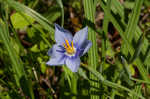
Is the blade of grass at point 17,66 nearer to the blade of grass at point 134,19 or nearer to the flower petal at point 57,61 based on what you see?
the flower petal at point 57,61

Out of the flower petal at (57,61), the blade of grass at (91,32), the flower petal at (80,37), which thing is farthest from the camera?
the blade of grass at (91,32)

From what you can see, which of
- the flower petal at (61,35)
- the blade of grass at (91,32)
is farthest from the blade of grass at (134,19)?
the flower petal at (61,35)

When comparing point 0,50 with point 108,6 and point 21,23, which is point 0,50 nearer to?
point 21,23

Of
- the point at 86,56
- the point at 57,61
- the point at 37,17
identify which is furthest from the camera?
the point at 86,56

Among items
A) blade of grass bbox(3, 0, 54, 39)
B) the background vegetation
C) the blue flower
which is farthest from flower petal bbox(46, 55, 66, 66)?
blade of grass bbox(3, 0, 54, 39)

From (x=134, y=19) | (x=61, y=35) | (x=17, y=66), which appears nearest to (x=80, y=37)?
(x=61, y=35)

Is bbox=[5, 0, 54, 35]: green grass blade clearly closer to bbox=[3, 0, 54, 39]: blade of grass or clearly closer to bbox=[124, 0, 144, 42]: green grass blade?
bbox=[3, 0, 54, 39]: blade of grass

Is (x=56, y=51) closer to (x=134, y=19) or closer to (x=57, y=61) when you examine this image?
(x=57, y=61)
